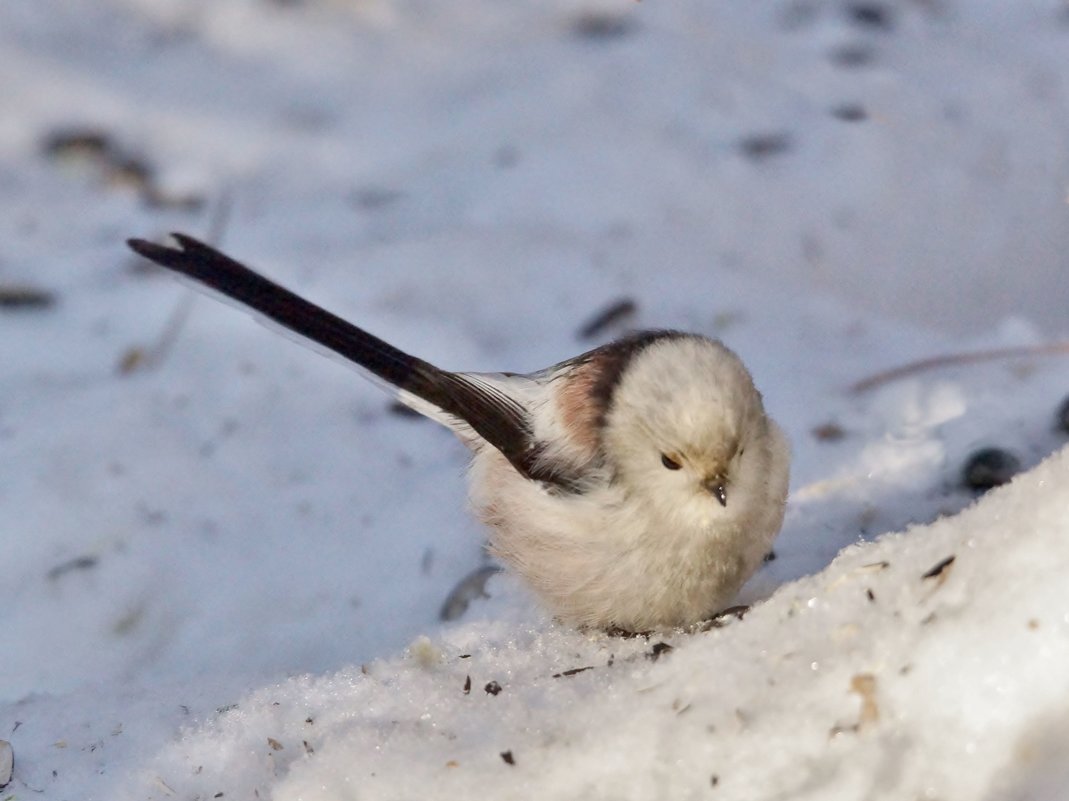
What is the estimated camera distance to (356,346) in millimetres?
2676

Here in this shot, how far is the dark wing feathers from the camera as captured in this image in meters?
2.63

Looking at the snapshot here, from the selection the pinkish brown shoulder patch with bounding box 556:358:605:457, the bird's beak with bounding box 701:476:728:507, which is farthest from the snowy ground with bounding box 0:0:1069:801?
the pinkish brown shoulder patch with bounding box 556:358:605:457

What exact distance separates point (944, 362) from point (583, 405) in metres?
1.40

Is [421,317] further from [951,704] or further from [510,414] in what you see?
[951,704]

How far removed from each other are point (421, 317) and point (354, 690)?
1.74m

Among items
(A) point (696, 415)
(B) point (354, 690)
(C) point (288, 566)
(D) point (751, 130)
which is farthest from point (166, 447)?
(D) point (751, 130)

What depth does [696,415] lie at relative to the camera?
219 cm

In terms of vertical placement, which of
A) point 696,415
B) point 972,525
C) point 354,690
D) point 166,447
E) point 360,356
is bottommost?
point 166,447

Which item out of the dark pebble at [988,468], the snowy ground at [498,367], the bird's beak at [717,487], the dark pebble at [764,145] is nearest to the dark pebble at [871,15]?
the snowy ground at [498,367]

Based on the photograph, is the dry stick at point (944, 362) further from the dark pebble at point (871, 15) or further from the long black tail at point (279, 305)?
the dark pebble at point (871, 15)

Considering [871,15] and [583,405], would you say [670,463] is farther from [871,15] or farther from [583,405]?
[871,15]

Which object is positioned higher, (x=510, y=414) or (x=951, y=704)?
(x=951, y=704)

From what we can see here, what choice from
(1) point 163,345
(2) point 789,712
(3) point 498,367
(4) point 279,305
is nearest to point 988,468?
(2) point 789,712

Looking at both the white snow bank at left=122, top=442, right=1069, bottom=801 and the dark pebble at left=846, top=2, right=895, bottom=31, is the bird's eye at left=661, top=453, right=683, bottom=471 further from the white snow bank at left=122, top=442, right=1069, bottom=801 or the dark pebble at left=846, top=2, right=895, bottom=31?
the dark pebble at left=846, top=2, right=895, bottom=31
